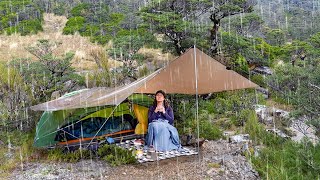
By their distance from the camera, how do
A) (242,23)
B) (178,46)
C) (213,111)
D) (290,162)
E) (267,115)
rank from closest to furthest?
(290,162), (267,115), (213,111), (178,46), (242,23)

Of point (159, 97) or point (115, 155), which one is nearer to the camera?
point (115, 155)

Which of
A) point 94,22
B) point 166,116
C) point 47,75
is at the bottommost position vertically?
point 166,116

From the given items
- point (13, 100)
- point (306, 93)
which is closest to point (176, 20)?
point (13, 100)

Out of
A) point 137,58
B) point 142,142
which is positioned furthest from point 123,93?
point 137,58

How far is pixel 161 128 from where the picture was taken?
15.8 ft

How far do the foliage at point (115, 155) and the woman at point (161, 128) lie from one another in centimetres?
41

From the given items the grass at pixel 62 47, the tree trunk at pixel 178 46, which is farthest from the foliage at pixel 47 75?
the tree trunk at pixel 178 46

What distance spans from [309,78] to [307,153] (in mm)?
1045

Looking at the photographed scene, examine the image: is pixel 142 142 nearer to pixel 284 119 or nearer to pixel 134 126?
pixel 134 126

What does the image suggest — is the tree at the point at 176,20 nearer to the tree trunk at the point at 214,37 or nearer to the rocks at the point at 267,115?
the tree trunk at the point at 214,37

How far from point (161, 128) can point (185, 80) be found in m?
0.81

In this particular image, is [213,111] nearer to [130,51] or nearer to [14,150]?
[130,51]

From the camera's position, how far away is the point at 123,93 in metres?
4.52

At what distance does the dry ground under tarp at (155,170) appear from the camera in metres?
4.06
